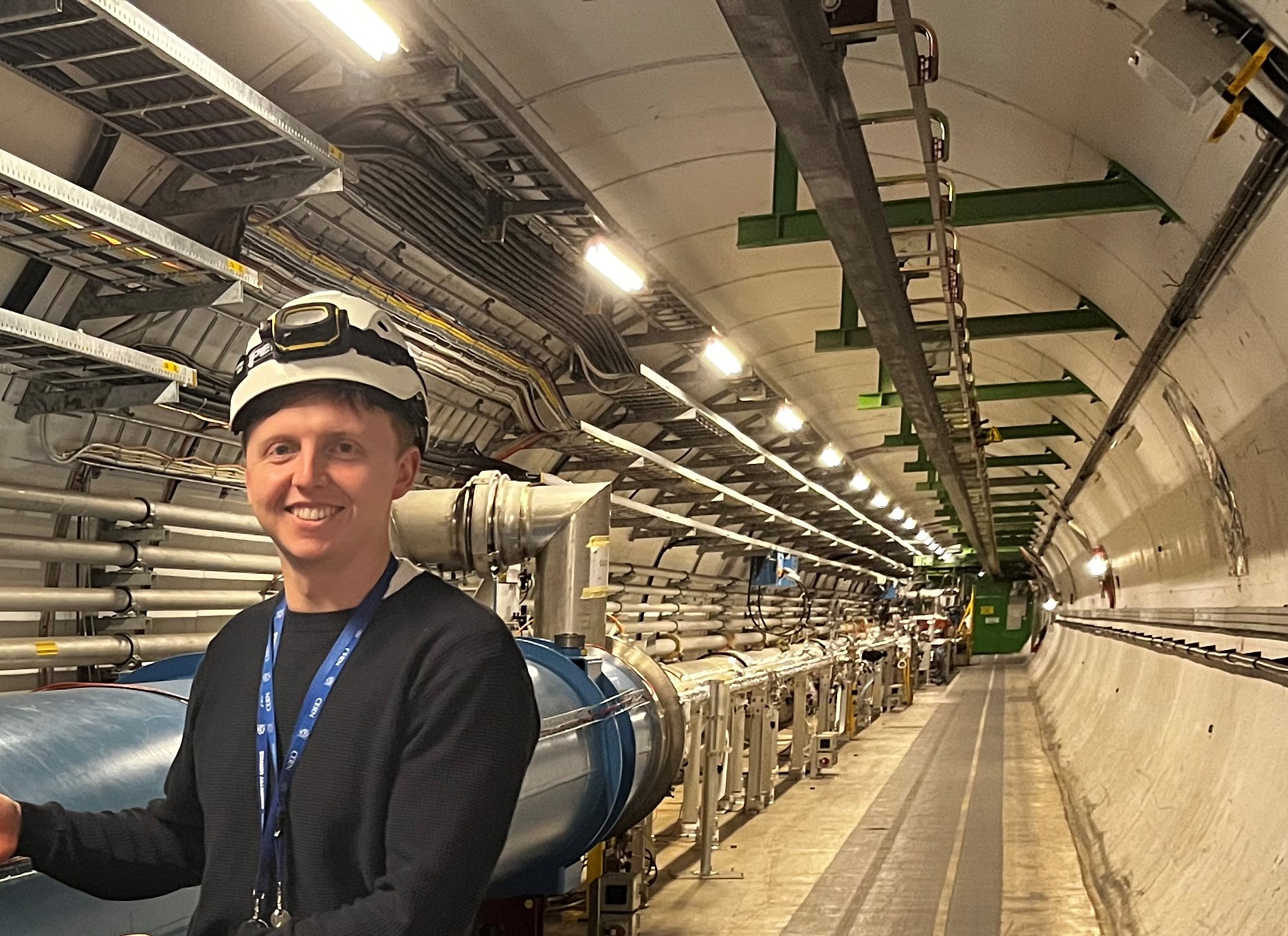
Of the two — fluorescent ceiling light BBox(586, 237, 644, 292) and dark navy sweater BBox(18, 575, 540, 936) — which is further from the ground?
fluorescent ceiling light BBox(586, 237, 644, 292)

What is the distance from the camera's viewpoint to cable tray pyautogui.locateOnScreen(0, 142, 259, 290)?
2680mm

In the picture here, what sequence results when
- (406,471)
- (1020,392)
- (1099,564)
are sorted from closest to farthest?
(406,471) → (1020,392) → (1099,564)

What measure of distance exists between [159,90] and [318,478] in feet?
7.18

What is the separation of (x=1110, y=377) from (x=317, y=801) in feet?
23.9

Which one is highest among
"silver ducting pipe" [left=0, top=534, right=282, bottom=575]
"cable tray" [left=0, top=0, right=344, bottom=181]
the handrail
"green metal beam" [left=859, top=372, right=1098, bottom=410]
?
"green metal beam" [left=859, top=372, right=1098, bottom=410]

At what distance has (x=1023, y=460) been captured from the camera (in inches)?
525

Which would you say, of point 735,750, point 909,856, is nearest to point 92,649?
point 735,750

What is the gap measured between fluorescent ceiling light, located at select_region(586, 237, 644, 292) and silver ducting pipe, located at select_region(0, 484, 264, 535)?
1639mm

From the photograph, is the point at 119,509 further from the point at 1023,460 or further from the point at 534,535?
the point at 1023,460

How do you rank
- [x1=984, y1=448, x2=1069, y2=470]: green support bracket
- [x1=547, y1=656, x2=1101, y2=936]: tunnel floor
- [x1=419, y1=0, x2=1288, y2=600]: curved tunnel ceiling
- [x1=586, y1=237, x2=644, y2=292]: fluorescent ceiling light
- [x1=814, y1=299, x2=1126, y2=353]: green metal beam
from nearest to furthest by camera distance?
[x1=419, y1=0, x2=1288, y2=600]: curved tunnel ceiling
[x1=586, y1=237, x2=644, y2=292]: fluorescent ceiling light
[x1=547, y1=656, x2=1101, y2=936]: tunnel floor
[x1=814, y1=299, x2=1126, y2=353]: green metal beam
[x1=984, y1=448, x2=1069, y2=470]: green support bracket

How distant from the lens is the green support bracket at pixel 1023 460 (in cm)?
1288

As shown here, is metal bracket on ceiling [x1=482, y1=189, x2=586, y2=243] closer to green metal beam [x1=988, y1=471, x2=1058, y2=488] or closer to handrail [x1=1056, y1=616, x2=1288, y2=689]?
handrail [x1=1056, y1=616, x2=1288, y2=689]

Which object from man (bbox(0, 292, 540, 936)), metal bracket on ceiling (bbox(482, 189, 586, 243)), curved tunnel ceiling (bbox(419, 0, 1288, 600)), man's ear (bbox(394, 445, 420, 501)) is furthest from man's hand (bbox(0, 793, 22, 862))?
metal bracket on ceiling (bbox(482, 189, 586, 243))

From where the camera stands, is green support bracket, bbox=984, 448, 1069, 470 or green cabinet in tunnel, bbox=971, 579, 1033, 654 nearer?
green support bracket, bbox=984, 448, 1069, 470
